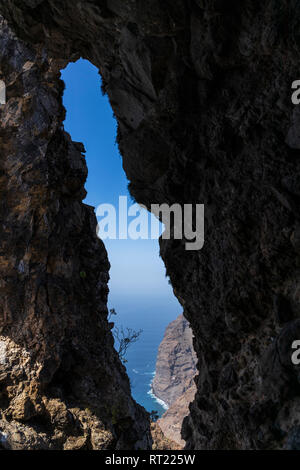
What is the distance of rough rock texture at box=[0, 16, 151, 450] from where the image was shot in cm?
984

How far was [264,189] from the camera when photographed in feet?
19.0

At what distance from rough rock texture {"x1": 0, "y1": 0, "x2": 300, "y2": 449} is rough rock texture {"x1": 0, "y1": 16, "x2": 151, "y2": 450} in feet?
1.63

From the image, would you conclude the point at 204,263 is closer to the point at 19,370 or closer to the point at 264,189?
the point at 264,189

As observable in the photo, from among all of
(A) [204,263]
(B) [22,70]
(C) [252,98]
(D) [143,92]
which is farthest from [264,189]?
(B) [22,70]

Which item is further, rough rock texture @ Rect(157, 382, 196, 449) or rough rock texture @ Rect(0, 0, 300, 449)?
rough rock texture @ Rect(157, 382, 196, 449)

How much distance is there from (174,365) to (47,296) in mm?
89871

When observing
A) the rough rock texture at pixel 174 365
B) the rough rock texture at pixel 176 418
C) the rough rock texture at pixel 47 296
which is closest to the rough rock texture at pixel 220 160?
the rough rock texture at pixel 47 296

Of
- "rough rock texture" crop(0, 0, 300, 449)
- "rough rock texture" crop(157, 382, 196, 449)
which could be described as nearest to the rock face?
"rough rock texture" crop(157, 382, 196, 449)

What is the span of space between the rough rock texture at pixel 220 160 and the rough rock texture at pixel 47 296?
0.50 meters

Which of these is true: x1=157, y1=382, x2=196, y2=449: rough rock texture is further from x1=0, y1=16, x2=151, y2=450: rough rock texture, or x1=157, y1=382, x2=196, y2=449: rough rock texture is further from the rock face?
x1=0, y1=16, x2=151, y2=450: rough rock texture

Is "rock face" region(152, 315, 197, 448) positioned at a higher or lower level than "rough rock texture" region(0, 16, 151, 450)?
lower

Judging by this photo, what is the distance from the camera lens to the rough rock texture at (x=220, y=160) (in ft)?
16.7

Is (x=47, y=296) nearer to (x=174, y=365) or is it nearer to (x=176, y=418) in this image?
(x=176, y=418)

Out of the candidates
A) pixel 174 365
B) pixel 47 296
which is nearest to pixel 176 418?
pixel 174 365
